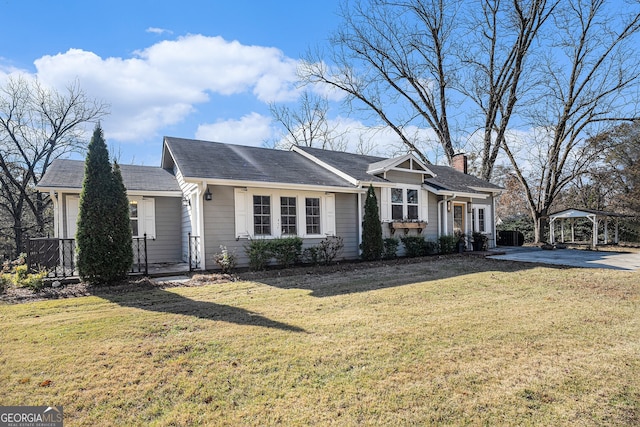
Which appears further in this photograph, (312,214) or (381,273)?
(312,214)

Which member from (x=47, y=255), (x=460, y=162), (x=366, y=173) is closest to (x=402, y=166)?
(x=366, y=173)

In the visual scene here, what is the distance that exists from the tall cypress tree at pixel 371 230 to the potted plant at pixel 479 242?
20.8 ft

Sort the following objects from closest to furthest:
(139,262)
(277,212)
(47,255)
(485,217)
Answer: (47,255), (139,262), (277,212), (485,217)

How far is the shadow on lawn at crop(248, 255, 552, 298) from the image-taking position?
24.8 ft

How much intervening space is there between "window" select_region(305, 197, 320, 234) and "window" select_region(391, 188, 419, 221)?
129 inches

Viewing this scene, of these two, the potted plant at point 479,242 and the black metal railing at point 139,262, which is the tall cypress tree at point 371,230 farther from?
the black metal railing at point 139,262

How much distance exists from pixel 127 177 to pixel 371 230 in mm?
8752

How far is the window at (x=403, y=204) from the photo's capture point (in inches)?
512

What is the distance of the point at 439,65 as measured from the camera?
928 inches

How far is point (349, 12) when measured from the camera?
2228cm

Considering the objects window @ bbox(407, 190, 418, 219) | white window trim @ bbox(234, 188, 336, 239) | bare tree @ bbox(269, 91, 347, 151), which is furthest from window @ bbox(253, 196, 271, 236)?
bare tree @ bbox(269, 91, 347, 151)

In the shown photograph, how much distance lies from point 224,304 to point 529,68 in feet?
80.1

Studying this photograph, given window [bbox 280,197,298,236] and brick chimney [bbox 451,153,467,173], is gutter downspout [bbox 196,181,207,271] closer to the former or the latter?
window [bbox 280,197,298,236]

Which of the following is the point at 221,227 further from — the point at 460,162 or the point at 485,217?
the point at 460,162
